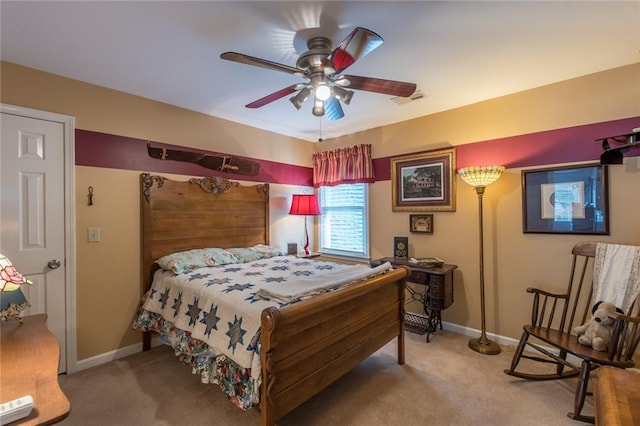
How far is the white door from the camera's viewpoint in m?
2.25

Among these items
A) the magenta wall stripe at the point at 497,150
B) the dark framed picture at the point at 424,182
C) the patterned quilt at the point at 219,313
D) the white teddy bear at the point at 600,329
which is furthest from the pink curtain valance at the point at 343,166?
the white teddy bear at the point at 600,329

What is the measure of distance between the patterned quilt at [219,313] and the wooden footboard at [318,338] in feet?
0.42

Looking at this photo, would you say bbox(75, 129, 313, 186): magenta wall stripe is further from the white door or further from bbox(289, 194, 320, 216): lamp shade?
bbox(289, 194, 320, 216): lamp shade

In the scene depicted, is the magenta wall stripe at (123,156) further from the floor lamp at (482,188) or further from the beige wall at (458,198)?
the floor lamp at (482,188)

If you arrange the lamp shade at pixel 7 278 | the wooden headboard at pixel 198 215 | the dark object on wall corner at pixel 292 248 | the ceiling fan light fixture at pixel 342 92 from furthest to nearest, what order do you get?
the dark object on wall corner at pixel 292 248, the wooden headboard at pixel 198 215, the ceiling fan light fixture at pixel 342 92, the lamp shade at pixel 7 278

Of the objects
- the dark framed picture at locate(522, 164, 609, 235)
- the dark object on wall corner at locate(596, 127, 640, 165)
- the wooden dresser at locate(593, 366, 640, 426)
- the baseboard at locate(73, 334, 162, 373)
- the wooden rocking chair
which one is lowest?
the baseboard at locate(73, 334, 162, 373)

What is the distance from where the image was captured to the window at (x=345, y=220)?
163 inches

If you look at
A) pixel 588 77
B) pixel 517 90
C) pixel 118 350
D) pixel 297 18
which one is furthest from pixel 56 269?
pixel 588 77

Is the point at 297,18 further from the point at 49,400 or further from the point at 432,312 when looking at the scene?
the point at 432,312

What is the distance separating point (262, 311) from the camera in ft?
5.21

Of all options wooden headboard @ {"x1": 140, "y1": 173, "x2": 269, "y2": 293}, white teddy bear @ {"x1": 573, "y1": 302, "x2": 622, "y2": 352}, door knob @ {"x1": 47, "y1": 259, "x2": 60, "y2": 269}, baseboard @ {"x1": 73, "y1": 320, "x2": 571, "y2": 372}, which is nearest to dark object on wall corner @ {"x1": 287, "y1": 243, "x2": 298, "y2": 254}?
wooden headboard @ {"x1": 140, "y1": 173, "x2": 269, "y2": 293}

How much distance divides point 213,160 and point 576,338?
3790 mm

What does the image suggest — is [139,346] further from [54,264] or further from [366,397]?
[366,397]

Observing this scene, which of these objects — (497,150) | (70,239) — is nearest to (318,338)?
(70,239)
